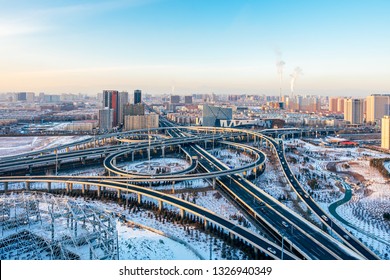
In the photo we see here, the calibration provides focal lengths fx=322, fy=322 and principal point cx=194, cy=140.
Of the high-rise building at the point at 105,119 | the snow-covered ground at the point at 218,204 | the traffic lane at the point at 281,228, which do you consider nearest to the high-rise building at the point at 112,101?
the high-rise building at the point at 105,119

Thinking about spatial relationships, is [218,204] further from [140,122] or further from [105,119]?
[105,119]

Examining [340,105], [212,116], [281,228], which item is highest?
[340,105]

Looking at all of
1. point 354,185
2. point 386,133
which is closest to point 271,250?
point 354,185

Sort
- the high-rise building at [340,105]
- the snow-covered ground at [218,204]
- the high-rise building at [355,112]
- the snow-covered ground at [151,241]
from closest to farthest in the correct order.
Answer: the snow-covered ground at [151,241]
the snow-covered ground at [218,204]
the high-rise building at [355,112]
the high-rise building at [340,105]

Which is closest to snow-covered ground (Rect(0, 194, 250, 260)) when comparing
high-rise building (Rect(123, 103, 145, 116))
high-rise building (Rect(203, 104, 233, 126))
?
high-rise building (Rect(123, 103, 145, 116))

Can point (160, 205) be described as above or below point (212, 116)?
below

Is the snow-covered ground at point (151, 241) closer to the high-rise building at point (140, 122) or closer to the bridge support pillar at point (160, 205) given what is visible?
the bridge support pillar at point (160, 205)
